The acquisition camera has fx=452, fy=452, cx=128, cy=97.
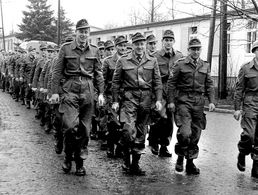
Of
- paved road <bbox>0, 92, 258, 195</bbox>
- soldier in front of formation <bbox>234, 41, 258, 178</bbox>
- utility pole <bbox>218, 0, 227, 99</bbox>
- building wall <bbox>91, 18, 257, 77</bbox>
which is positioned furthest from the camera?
building wall <bbox>91, 18, 257, 77</bbox>

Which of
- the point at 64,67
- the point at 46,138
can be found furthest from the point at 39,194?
the point at 46,138

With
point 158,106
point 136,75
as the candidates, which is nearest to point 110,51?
point 136,75

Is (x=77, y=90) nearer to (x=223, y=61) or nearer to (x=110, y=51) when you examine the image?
(x=110, y=51)

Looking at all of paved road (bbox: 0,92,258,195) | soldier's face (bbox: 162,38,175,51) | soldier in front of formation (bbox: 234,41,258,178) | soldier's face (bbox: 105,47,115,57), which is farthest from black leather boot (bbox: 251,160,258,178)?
soldier's face (bbox: 105,47,115,57)

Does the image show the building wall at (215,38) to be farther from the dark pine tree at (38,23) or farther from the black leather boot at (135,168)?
the black leather boot at (135,168)

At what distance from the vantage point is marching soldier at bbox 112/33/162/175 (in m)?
6.95

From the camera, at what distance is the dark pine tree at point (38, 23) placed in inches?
2106

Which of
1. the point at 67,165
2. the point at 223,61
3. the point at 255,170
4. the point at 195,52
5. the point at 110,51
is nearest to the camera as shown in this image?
the point at 255,170

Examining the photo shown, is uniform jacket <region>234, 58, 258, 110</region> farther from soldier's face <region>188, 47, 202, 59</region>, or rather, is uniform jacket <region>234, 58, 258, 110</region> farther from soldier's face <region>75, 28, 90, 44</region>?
soldier's face <region>75, 28, 90, 44</region>

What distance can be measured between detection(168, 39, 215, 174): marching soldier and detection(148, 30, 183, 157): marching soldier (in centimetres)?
124

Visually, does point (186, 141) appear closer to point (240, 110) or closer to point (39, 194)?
point (240, 110)

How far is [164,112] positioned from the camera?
28.0 feet

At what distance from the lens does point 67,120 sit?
6699 millimetres

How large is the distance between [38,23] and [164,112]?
157ft
